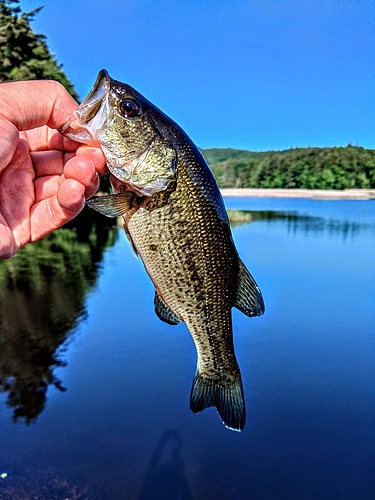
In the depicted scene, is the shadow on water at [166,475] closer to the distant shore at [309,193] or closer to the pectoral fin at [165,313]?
the pectoral fin at [165,313]

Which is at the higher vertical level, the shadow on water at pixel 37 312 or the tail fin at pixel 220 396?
the tail fin at pixel 220 396

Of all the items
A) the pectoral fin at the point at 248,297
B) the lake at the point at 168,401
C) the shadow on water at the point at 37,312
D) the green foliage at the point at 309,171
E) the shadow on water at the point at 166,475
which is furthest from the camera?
the green foliage at the point at 309,171

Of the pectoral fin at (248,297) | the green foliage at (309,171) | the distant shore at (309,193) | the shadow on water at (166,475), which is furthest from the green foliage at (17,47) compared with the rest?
the green foliage at (309,171)

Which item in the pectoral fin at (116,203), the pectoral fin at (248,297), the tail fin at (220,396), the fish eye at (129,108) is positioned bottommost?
the tail fin at (220,396)

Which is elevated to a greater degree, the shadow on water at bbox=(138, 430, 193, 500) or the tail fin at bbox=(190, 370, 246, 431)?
the tail fin at bbox=(190, 370, 246, 431)

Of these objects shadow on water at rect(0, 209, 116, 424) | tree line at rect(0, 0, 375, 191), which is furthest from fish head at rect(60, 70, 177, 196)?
tree line at rect(0, 0, 375, 191)

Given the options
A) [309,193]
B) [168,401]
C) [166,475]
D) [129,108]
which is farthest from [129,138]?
[309,193]

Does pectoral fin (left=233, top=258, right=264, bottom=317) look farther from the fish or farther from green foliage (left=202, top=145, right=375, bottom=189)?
green foliage (left=202, top=145, right=375, bottom=189)

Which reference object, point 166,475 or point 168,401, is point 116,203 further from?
point 168,401
